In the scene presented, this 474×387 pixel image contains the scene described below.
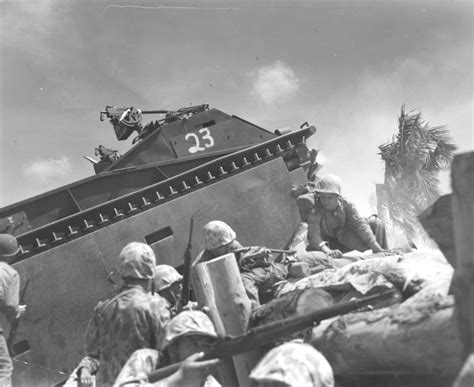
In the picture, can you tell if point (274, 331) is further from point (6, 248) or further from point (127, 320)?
point (6, 248)

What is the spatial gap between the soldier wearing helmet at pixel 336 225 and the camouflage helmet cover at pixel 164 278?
2.30m

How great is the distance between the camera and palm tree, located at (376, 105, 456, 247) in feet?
57.7

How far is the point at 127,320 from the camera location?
434 centimetres

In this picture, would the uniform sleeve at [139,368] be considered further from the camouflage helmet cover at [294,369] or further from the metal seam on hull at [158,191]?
the metal seam on hull at [158,191]

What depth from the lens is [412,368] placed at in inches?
142

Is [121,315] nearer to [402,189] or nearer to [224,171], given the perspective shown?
[224,171]

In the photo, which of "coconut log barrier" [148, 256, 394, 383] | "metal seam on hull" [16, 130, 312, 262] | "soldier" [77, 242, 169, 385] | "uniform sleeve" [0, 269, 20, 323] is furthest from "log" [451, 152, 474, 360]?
"metal seam on hull" [16, 130, 312, 262]

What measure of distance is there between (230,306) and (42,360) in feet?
13.4

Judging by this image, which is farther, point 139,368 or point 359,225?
point 359,225

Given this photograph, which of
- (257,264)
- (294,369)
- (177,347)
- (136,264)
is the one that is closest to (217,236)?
(257,264)

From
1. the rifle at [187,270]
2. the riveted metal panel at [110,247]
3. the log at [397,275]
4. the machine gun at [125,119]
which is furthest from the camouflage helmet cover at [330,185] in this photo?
the machine gun at [125,119]

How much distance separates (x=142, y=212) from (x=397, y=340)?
566 centimetres

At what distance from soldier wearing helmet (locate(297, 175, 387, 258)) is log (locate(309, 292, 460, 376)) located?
3.65 meters

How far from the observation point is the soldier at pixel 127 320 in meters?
4.33
